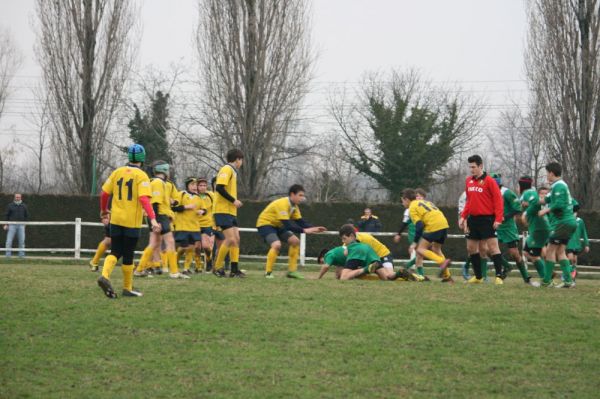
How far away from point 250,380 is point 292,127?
3168 centimetres

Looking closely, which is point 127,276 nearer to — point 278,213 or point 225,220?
point 225,220

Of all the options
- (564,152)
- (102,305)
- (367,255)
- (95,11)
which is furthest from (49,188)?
(102,305)

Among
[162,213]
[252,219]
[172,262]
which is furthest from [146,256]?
[252,219]

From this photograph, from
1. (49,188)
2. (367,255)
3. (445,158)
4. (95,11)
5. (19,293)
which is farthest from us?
(49,188)

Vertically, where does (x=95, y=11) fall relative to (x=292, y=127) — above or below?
above

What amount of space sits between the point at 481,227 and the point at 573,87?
20.4m

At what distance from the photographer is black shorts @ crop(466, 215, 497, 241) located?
52.7ft

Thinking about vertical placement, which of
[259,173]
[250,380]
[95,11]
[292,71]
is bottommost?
[250,380]

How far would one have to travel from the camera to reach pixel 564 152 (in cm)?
3503

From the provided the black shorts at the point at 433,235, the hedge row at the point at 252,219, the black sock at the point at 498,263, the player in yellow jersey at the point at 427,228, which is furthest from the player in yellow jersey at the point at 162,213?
the hedge row at the point at 252,219

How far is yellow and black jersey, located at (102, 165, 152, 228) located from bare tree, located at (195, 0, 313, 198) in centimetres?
2523

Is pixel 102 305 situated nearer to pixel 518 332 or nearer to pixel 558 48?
pixel 518 332

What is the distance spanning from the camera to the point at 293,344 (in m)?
9.62

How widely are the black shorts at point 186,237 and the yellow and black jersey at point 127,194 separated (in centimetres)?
735
